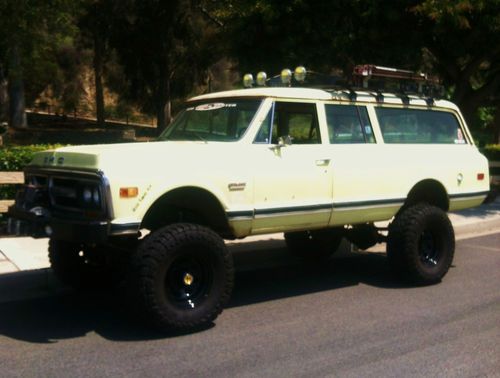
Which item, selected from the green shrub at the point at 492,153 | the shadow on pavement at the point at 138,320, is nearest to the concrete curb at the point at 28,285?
the shadow on pavement at the point at 138,320

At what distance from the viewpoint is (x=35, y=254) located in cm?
787

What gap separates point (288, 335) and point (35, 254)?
12.0ft

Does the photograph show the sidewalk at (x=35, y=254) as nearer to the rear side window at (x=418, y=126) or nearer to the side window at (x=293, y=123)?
the rear side window at (x=418, y=126)

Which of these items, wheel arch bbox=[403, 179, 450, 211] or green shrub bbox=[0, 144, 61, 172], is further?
green shrub bbox=[0, 144, 61, 172]

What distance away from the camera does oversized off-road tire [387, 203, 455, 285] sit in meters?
7.05

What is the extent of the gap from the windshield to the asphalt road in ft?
5.33

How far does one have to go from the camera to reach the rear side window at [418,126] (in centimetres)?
732

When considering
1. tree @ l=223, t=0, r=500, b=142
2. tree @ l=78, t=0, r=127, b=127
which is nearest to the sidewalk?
tree @ l=223, t=0, r=500, b=142

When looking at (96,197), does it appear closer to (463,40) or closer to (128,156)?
(128,156)

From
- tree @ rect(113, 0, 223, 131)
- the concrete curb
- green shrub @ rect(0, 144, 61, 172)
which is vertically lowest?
the concrete curb

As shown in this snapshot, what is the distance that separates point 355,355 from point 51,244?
309 centimetres

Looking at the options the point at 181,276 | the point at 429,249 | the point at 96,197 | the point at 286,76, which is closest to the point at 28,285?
the point at 181,276

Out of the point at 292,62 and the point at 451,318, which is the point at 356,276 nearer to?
the point at 451,318

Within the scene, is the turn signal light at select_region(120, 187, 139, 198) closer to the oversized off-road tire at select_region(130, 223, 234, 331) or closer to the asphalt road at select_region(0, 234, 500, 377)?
the oversized off-road tire at select_region(130, 223, 234, 331)
